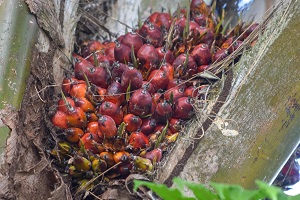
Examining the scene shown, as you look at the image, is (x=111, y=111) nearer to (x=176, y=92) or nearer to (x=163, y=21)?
(x=176, y=92)

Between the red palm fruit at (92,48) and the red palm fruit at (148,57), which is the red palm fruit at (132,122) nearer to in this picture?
the red palm fruit at (148,57)

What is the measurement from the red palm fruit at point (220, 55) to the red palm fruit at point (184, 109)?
0.30 m

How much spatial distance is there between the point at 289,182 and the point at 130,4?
149cm

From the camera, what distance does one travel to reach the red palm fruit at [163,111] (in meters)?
2.09

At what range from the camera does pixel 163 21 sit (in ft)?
8.48

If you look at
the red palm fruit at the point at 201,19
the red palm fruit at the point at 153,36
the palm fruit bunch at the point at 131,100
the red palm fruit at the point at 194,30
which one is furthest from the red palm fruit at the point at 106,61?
the red palm fruit at the point at 201,19

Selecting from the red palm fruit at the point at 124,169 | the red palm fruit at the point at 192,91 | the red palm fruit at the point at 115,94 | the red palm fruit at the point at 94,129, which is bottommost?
the red palm fruit at the point at 124,169

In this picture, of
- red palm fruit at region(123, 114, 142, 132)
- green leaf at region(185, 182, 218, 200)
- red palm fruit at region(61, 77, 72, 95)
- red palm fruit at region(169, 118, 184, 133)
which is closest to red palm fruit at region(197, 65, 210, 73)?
red palm fruit at region(169, 118, 184, 133)

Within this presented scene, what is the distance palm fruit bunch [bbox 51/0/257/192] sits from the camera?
2.05m

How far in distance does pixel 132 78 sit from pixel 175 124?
29 cm

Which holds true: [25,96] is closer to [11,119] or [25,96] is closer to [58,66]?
[11,119]

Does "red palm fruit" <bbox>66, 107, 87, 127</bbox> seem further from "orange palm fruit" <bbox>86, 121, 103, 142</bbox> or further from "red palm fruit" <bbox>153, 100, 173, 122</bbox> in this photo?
"red palm fruit" <bbox>153, 100, 173, 122</bbox>

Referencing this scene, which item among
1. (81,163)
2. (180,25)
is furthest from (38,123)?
(180,25)

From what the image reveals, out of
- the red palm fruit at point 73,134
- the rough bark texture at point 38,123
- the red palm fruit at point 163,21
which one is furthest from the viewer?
the red palm fruit at point 163,21
